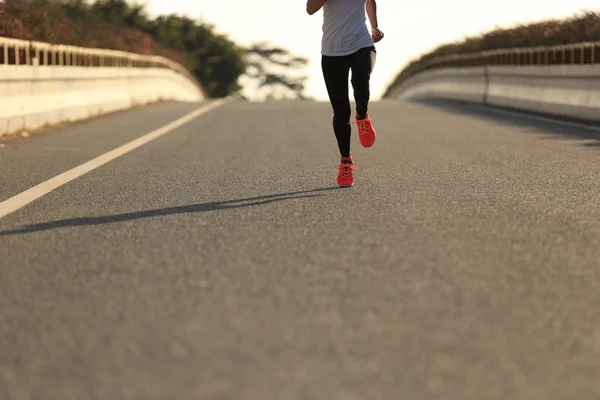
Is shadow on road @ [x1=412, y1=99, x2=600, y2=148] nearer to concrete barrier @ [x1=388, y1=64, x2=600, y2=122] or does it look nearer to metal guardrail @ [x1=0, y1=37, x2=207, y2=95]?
concrete barrier @ [x1=388, y1=64, x2=600, y2=122]

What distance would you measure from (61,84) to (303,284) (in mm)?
13718

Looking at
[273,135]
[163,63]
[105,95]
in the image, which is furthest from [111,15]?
[273,135]

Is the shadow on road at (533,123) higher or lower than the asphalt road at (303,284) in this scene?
higher

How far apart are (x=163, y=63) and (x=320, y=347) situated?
35547mm

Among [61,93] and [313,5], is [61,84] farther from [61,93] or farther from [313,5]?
[313,5]

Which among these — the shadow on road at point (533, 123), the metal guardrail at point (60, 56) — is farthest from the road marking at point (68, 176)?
the shadow on road at point (533, 123)

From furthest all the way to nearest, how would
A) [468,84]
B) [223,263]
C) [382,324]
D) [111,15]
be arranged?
[111,15] < [468,84] < [223,263] < [382,324]

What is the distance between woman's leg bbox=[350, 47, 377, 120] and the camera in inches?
368

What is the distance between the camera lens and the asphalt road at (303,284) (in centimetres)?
370

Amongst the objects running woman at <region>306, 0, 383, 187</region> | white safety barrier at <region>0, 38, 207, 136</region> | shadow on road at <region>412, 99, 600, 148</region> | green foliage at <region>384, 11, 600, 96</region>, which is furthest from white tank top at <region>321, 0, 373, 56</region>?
green foliage at <region>384, 11, 600, 96</region>

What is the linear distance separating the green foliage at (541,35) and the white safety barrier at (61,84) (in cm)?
909

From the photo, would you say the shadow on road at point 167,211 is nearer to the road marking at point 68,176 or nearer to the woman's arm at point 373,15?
the road marking at point 68,176

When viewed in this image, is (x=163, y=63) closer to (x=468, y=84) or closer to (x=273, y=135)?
(x=468, y=84)

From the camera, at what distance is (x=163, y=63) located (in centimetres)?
3884
